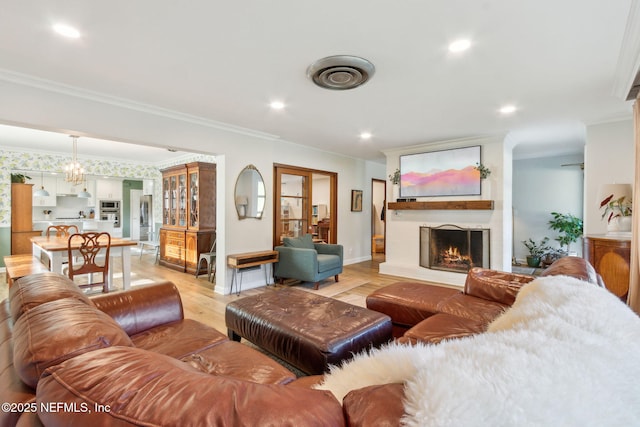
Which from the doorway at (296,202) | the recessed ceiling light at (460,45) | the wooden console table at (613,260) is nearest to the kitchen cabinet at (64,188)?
the doorway at (296,202)

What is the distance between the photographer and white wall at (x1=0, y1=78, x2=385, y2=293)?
2699 mm

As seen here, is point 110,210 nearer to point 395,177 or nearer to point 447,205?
point 395,177

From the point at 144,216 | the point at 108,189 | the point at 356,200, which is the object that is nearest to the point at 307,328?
the point at 356,200

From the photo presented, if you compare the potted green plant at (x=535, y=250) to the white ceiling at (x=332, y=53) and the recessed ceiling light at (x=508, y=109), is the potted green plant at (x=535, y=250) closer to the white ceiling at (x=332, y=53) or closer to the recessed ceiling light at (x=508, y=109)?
the white ceiling at (x=332, y=53)

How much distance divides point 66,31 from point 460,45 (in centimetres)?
270

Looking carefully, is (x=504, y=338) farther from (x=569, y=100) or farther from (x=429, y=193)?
(x=429, y=193)

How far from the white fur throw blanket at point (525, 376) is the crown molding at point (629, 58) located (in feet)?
6.65

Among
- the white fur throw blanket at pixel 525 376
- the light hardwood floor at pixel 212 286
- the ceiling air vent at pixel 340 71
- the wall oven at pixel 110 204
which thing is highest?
the ceiling air vent at pixel 340 71

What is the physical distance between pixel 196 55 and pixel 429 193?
4.12m

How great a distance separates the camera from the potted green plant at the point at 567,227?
17.5 feet

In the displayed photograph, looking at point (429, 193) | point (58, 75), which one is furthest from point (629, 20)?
point (58, 75)

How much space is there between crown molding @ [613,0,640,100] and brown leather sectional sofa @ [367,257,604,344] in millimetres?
1550

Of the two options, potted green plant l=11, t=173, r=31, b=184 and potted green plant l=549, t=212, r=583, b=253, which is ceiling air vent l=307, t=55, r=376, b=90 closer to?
potted green plant l=549, t=212, r=583, b=253

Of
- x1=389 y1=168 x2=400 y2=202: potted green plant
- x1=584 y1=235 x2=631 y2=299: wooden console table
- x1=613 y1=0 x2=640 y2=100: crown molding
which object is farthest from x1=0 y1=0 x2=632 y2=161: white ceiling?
x1=389 y1=168 x2=400 y2=202: potted green plant
